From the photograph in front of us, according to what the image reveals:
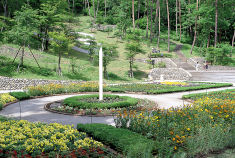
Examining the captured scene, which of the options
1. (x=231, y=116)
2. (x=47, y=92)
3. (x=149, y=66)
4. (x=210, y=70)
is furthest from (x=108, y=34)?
(x=231, y=116)

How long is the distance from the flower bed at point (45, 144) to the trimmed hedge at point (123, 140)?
1.56ft

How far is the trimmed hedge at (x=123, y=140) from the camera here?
17.7 ft

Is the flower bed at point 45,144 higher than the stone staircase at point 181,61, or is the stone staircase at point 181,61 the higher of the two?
the stone staircase at point 181,61

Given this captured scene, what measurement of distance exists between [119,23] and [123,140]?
1753 inches

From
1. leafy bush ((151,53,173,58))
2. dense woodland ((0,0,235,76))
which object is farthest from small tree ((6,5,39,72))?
leafy bush ((151,53,173,58))

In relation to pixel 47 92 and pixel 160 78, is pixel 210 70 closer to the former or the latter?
pixel 160 78

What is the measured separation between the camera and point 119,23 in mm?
48625

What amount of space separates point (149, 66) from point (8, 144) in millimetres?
30986

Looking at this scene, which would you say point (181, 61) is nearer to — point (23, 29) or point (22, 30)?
point (23, 29)

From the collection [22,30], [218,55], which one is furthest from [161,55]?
[22,30]

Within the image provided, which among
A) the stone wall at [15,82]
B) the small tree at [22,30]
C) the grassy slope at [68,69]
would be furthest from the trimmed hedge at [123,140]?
the small tree at [22,30]

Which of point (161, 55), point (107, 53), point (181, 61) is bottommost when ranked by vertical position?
point (181, 61)

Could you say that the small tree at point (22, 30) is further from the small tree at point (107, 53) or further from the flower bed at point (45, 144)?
the flower bed at point (45, 144)

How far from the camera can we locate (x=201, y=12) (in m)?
45.0
